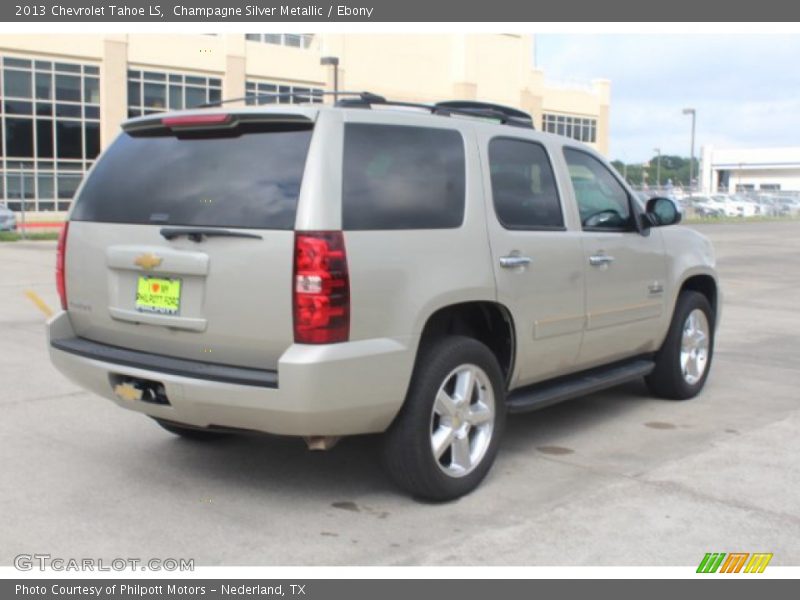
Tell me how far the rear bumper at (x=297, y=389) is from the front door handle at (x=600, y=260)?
179cm

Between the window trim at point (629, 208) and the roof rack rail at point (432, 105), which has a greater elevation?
the roof rack rail at point (432, 105)

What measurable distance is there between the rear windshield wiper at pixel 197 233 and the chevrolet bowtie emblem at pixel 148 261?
12cm

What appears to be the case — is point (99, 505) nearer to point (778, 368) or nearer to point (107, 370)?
point (107, 370)

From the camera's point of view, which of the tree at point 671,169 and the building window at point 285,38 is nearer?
the building window at point 285,38

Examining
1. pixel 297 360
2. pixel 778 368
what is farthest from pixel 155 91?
pixel 297 360

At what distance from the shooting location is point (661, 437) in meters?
6.22

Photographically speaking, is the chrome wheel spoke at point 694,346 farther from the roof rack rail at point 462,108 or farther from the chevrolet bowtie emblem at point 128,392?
the chevrolet bowtie emblem at point 128,392

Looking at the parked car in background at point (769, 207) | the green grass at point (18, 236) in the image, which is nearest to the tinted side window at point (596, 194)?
the green grass at point (18, 236)

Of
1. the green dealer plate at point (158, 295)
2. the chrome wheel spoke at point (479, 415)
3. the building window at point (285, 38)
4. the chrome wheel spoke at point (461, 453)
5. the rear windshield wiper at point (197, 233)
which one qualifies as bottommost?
the chrome wheel spoke at point (461, 453)

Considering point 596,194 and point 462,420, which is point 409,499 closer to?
point 462,420

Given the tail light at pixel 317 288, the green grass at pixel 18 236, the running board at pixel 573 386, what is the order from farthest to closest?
the green grass at pixel 18 236 → the running board at pixel 573 386 → the tail light at pixel 317 288

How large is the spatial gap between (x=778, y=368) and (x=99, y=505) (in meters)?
6.19

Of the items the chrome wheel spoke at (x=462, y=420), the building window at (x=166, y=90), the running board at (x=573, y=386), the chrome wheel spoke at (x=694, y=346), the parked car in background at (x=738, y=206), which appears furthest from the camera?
the parked car in background at (x=738, y=206)

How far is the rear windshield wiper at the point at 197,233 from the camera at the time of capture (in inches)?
174
